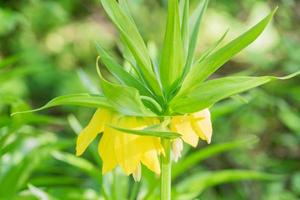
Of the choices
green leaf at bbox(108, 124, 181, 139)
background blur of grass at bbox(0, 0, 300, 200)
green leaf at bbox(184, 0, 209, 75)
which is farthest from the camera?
background blur of grass at bbox(0, 0, 300, 200)

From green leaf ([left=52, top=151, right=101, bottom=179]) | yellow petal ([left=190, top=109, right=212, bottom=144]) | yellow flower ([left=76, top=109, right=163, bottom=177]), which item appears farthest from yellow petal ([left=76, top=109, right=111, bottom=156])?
green leaf ([left=52, top=151, right=101, bottom=179])

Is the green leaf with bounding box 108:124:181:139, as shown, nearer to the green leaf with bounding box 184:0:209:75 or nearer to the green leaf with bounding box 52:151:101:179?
the green leaf with bounding box 184:0:209:75

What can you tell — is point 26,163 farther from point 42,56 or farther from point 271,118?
point 42,56

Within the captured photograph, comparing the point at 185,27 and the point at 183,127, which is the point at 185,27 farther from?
the point at 183,127

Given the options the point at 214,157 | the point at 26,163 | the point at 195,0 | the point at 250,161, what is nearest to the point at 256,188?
the point at 250,161

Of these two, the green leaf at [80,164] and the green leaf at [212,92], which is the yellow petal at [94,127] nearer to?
the green leaf at [212,92]

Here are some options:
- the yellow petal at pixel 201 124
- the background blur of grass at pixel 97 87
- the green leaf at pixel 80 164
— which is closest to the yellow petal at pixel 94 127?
the yellow petal at pixel 201 124
